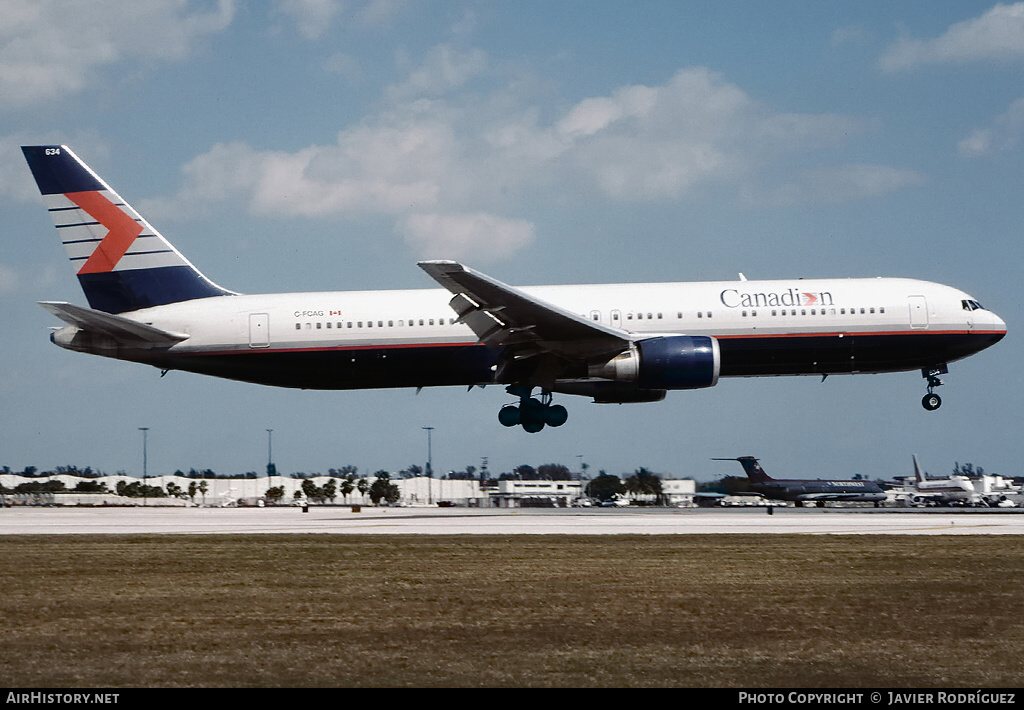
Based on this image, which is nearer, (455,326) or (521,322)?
(521,322)

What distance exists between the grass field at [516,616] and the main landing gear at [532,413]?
1389cm

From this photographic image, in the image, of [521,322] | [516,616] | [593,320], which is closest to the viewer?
[516,616]

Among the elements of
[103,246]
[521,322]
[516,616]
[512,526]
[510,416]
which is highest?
[103,246]

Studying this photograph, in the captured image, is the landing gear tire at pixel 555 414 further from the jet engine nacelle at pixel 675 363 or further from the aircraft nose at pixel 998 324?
the aircraft nose at pixel 998 324

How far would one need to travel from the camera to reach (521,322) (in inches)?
1369

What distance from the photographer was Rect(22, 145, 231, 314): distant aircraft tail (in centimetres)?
3800

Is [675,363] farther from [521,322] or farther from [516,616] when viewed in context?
[516,616]

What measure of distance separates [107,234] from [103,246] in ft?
1.45

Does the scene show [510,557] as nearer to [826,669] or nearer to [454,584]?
[454,584]

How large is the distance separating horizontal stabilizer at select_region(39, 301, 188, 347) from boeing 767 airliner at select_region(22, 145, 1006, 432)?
63 millimetres

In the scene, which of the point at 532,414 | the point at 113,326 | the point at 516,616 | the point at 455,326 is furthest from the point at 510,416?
the point at 516,616

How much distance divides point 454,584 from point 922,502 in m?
79.1

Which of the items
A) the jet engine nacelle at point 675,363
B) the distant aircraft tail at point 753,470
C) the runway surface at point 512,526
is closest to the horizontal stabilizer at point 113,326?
the runway surface at point 512,526

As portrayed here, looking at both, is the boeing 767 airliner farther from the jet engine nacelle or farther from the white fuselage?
the jet engine nacelle
